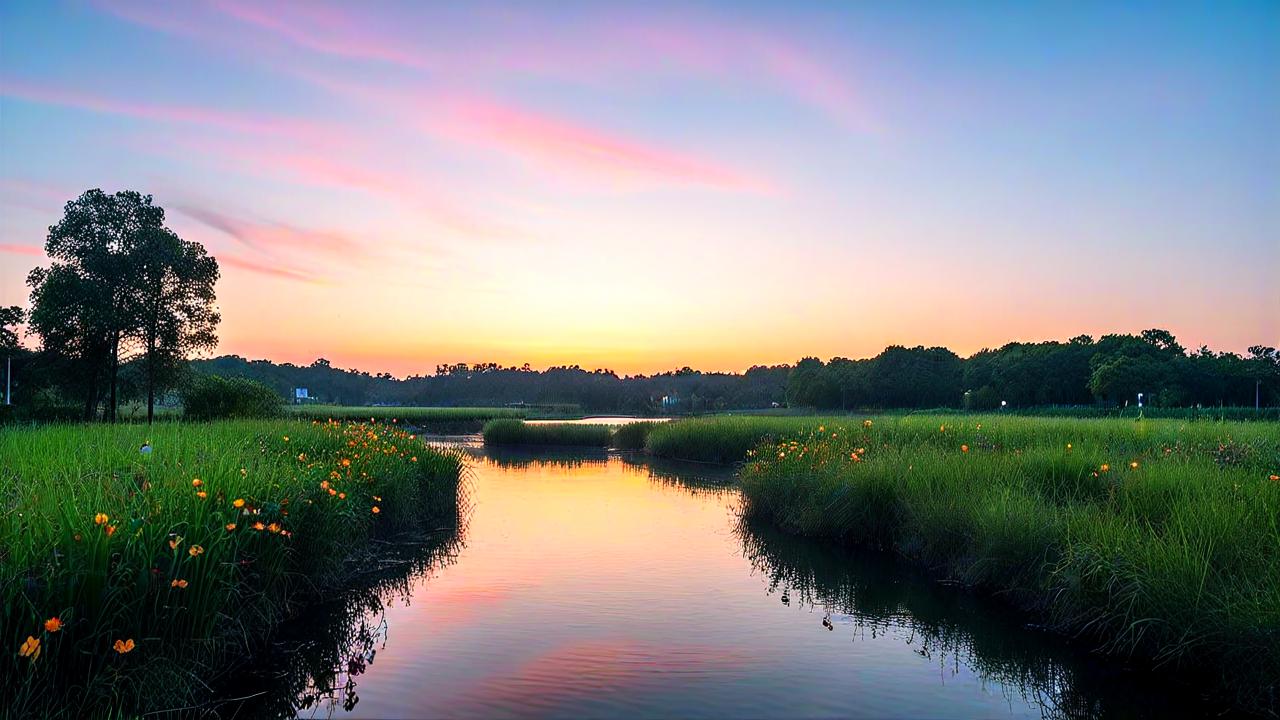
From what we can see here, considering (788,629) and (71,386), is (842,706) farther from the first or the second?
(71,386)

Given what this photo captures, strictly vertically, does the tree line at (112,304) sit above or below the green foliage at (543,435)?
above

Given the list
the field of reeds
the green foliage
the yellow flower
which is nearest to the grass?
the field of reeds

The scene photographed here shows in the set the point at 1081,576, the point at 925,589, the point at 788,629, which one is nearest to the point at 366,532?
the point at 788,629

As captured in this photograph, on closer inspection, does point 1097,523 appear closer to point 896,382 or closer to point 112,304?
point 112,304

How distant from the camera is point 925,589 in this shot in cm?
1241

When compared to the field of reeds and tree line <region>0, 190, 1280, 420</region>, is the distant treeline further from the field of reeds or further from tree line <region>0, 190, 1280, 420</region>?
the field of reeds

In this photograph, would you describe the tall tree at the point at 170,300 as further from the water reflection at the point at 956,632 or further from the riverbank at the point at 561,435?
the water reflection at the point at 956,632

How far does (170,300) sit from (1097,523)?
40.6 meters

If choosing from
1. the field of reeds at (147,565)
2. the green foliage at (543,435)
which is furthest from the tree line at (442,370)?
the field of reeds at (147,565)

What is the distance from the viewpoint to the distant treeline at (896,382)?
8600 centimetres

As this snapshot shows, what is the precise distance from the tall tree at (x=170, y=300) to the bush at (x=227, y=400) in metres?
2.85

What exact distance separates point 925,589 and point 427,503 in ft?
38.4

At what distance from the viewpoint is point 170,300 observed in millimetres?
38750

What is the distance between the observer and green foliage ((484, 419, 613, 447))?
48.2 meters
